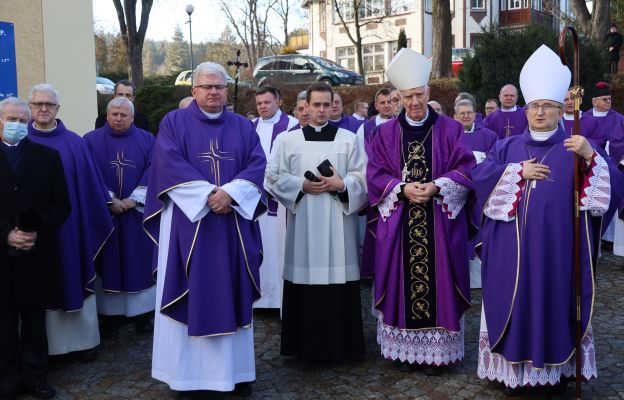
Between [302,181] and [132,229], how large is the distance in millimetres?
1896

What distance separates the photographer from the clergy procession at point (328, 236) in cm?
445

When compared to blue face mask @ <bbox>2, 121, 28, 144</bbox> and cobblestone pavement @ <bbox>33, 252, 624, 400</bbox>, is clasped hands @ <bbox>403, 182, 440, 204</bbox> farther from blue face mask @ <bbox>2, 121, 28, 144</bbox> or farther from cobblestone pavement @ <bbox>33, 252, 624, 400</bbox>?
blue face mask @ <bbox>2, 121, 28, 144</bbox>

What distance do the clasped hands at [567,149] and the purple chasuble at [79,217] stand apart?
136 inches

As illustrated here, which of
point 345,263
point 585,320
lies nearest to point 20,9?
point 345,263

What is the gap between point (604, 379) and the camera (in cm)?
495

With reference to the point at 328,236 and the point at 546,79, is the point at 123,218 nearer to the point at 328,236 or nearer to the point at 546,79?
the point at 328,236

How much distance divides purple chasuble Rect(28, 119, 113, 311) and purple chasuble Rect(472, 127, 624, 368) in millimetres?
3270

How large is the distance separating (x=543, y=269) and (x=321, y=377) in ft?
6.05

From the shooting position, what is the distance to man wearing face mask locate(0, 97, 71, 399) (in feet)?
15.3

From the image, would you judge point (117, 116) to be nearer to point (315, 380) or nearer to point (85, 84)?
point (315, 380)

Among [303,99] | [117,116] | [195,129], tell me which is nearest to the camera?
[195,129]

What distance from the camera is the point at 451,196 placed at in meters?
5.13

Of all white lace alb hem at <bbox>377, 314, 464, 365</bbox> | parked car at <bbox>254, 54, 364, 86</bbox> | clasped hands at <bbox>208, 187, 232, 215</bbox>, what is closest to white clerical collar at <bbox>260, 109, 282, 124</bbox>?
clasped hands at <bbox>208, 187, 232, 215</bbox>

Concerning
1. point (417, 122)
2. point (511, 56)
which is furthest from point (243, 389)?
point (511, 56)
